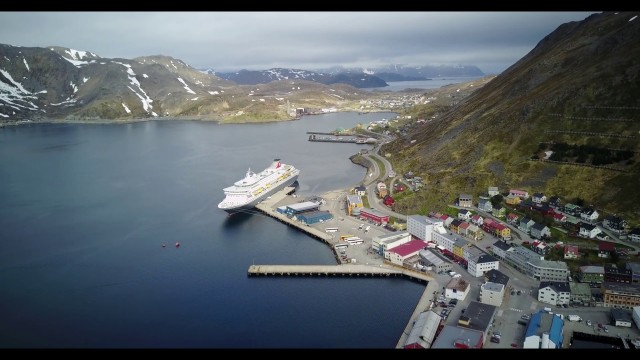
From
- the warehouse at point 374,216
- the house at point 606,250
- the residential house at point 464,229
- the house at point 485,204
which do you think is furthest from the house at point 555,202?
the warehouse at point 374,216

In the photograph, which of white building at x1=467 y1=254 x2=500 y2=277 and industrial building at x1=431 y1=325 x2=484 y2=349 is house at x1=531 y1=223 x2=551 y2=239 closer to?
white building at x1=467 y1=254 x2=500 y2=277

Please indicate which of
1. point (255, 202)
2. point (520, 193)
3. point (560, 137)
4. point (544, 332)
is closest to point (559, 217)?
point (520, 193)

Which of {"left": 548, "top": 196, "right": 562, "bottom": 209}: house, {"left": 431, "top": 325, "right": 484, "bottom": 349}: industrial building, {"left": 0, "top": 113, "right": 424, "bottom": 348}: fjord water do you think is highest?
{"left": 548, "top": 196, "right": 562, "bottom": 209}: house

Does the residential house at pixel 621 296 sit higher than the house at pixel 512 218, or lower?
lower

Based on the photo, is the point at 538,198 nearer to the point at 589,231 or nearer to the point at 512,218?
the point at 512,218

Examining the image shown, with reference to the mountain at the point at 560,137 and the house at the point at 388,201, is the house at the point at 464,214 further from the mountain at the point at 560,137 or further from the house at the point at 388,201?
the house at the point at 388,201

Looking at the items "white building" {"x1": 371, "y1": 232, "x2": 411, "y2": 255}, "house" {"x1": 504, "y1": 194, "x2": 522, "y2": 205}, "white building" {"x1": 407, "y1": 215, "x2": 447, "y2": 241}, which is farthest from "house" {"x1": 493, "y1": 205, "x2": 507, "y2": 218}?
"white building" {"x1": 371, "y1": 232, "x2": 411, "y2": 255}
